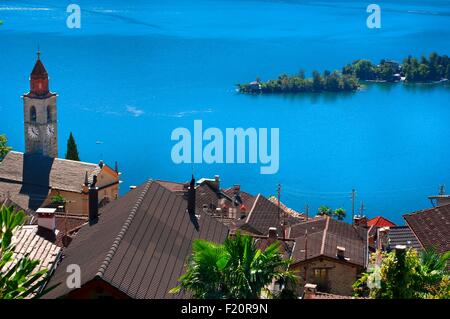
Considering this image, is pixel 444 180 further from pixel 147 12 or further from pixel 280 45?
pixel 147 12

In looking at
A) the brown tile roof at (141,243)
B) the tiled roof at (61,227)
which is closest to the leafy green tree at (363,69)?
the tiled roof at (61,227)

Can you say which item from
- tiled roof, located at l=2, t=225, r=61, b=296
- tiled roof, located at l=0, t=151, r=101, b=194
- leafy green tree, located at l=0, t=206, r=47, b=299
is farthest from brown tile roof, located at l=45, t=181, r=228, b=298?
tiled roof, located at l=0, t=151, r=101, b=194

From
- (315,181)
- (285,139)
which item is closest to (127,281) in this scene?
(315,181)

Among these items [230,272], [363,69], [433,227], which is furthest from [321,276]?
[363,69]

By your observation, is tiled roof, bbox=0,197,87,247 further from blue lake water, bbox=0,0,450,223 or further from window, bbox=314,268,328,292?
blue lake water, bbox=0,0,450,223

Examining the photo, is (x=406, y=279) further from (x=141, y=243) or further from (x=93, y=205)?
(x=93, y=205)

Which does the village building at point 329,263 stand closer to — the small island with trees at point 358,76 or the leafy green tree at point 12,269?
the leafy green tree at point 12,269
